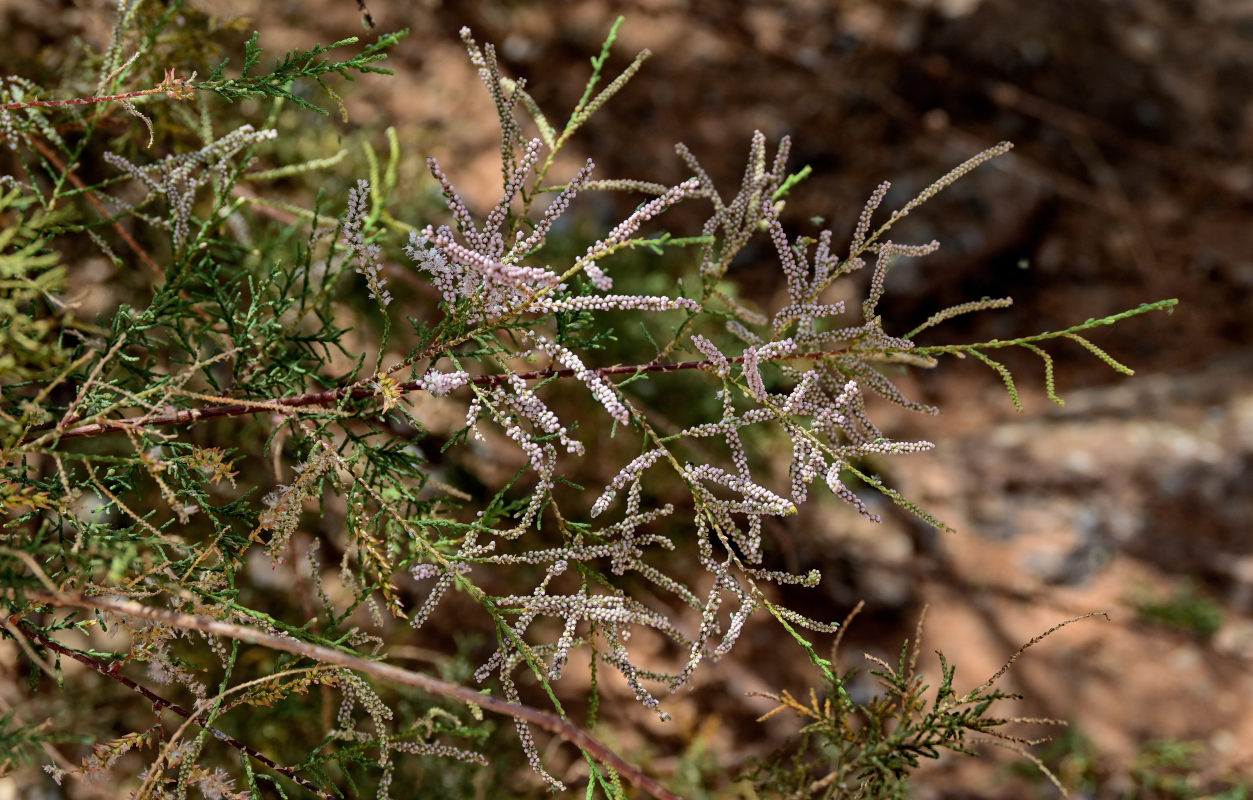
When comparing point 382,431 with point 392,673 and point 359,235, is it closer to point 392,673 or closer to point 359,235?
point 359,235

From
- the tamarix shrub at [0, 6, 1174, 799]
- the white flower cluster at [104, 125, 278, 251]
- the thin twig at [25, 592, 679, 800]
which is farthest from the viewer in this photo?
the white flower cluster at [104, 125, 278, 251]

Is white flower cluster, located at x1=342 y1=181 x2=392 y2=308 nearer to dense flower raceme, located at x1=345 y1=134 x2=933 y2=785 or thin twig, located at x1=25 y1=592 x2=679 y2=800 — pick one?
dense flower raceme, located at x1=345 y1=134 x2=933 y2=785

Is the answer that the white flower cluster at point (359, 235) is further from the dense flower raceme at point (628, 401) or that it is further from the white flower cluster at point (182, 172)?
the white flower cluster at point (182, 172)

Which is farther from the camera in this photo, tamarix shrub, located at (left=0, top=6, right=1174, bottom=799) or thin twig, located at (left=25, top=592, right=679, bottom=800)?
tamarix shrub, located at (left=0, top=6, right=1174, bottom=799)

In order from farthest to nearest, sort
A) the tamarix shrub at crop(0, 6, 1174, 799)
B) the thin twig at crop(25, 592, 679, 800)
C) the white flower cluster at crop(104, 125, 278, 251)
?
1. the white flower cluster at crop(104, 125, 278, 251)
2. the tamarix shrub at crop(0, 6, 1174, 799)
3. the thin twig at crop(25, 592, 679, 800)

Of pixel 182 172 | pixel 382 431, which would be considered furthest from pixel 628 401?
pixel 182 172

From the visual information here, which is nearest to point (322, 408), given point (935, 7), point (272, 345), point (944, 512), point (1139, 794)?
point (272, 345)

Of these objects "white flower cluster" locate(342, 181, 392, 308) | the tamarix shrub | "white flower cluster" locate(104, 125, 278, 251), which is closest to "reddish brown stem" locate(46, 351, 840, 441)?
the tamarix shrub

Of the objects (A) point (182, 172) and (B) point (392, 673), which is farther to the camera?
(A) point (182, 172)

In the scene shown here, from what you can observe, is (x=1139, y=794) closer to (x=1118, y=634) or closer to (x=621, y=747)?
(x=1118, y=634)

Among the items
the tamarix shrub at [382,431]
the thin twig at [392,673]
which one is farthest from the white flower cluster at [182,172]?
the thin twig at [392,673]

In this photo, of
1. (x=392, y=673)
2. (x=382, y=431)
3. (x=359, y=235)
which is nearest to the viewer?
(x=392, y=673)
